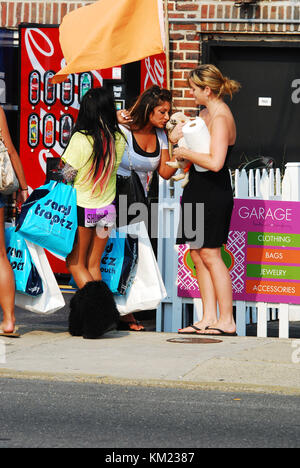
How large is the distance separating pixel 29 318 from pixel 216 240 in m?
2.30

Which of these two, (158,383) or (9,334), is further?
(9,334)

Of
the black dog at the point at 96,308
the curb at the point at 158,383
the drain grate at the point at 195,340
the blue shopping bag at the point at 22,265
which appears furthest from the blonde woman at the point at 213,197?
the curb at the point at 158,383

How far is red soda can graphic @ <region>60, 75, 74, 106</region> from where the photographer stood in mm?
11102

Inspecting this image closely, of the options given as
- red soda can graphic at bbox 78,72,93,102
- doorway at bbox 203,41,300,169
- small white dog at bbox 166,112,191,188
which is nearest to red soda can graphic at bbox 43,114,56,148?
red soda can graphic at bbox 78,72,93,102

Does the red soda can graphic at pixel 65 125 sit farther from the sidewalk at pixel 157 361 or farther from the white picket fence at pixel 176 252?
the sidewalk at pixel 157 361

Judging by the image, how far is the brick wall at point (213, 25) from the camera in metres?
11.0

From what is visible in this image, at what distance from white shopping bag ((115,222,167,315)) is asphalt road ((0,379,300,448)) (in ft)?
6.14

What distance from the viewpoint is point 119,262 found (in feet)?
27.0

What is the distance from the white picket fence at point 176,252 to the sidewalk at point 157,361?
52cm

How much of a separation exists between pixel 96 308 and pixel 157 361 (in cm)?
94

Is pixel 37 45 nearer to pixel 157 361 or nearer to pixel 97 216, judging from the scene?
pixel 97 216

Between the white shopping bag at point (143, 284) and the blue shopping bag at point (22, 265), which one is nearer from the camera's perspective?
the blue shopping bag at point (22, 265)

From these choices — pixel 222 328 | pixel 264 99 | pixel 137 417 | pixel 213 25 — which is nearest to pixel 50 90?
pixel 213 25
